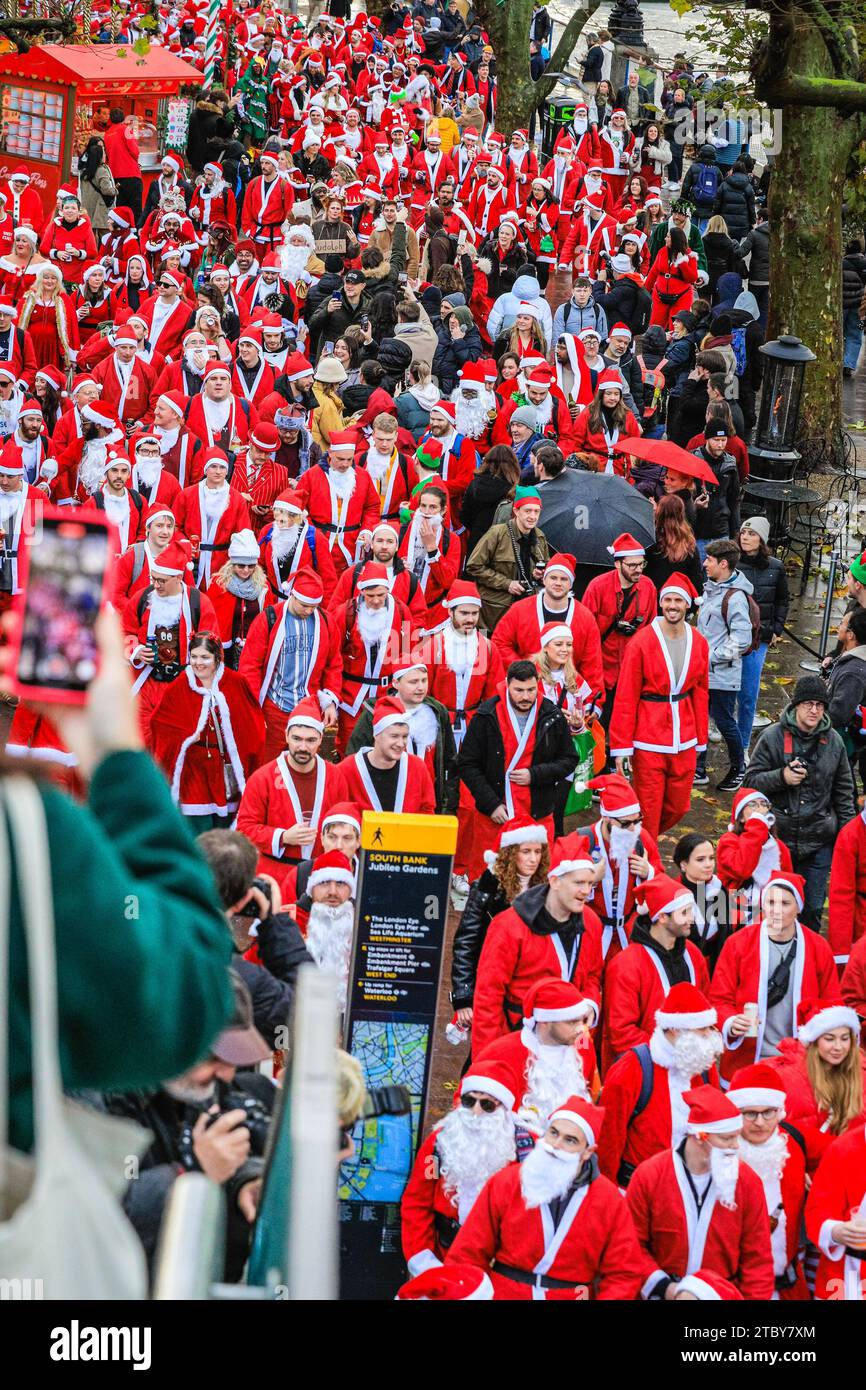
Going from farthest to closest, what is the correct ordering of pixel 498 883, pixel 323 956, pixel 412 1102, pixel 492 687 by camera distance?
1. pixel 492 687
2. pixel 498 883
3. pixel 323 956
4. pixel 412 1102

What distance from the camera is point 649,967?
7270 millimetres

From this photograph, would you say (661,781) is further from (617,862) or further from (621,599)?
(617,862)

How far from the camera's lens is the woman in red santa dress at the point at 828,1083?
657cm

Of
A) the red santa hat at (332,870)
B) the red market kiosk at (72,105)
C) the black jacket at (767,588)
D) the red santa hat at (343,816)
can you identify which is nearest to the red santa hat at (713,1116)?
the red santa hat at (332,870)

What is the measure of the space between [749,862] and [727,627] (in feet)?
10.9

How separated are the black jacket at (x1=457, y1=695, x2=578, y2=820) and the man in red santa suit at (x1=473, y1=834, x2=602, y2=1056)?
86.1 inches

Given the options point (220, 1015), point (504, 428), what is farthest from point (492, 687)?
point (220, 1015)

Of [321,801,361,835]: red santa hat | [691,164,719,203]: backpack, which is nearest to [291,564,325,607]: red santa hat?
[321,801,361,835]: red santa hat

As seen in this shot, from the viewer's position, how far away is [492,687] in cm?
1041

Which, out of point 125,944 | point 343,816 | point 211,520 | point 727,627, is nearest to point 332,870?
point 343,816

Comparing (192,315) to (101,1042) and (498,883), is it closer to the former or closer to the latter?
(498,883)

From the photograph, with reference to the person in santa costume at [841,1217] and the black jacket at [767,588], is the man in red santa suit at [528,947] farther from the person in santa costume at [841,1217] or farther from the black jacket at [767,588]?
the black jacket at [767,588]

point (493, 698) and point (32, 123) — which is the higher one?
point (32, 123)

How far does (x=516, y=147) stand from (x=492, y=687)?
1748cm
